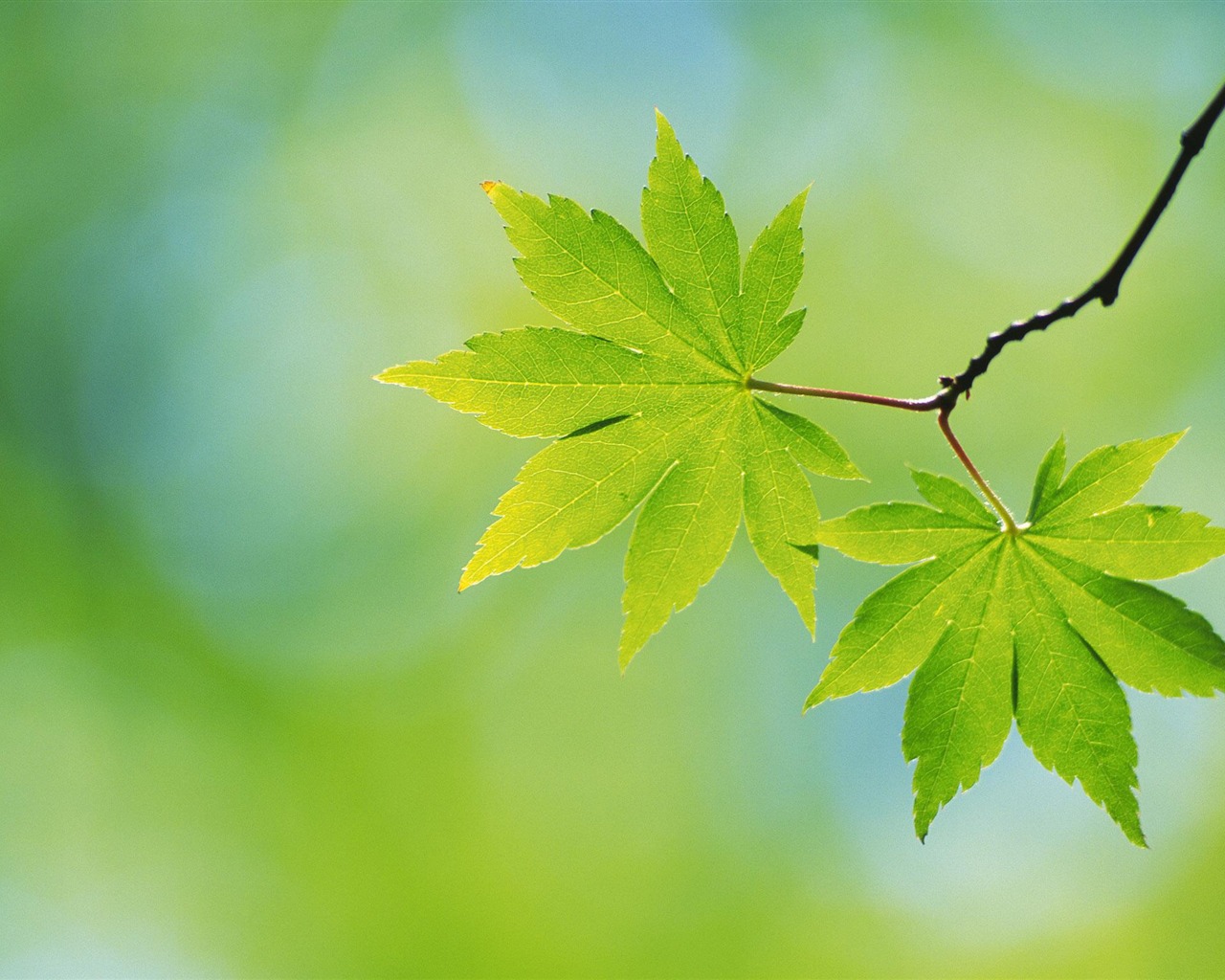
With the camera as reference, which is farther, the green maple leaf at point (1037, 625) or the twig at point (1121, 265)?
the green maple leaf at point (1037, 625)

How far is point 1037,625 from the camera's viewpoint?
2.48 m

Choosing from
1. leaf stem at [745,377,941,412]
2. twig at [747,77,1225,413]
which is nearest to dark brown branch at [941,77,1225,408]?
twig at [747,77,1225,413]

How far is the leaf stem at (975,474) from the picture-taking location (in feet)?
7.35

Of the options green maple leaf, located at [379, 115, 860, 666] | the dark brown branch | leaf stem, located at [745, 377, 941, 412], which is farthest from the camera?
green maple leaf, located at [379, 115, 860, 666]

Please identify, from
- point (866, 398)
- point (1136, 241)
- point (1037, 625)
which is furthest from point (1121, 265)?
point (1037, 625)

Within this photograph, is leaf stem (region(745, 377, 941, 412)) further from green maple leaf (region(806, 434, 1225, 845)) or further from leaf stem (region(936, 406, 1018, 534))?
green maple leaf (region(806, 434, 1225, 845))

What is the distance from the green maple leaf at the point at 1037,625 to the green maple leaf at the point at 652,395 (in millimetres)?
215

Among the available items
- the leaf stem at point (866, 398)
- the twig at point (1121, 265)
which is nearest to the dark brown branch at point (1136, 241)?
the twig at point (1121, 265)

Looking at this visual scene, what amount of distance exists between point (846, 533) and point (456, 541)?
39.9 ft

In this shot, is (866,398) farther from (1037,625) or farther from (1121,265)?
(1037,625)

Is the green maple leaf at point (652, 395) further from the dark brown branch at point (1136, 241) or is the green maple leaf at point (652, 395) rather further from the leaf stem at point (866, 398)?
the dark brown branch at point (1136, 241)

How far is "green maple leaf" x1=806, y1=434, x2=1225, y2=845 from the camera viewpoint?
2338 millimetres

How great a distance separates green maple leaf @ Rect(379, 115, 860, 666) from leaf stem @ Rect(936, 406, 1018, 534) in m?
0.23

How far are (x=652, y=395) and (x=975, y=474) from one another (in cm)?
81
